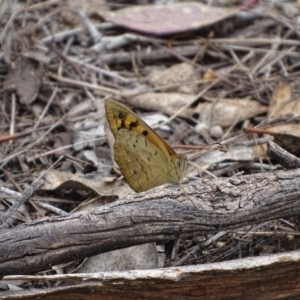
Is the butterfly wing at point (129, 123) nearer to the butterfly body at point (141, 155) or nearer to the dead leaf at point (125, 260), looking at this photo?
the butterfly body at point (141, 155)

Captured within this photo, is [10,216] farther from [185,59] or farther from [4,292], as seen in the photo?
[185,59]

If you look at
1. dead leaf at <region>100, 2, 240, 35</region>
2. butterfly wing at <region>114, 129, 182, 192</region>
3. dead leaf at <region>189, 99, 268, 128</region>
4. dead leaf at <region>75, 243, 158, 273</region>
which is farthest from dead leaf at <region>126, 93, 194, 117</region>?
dead leaf at <region>75, 243, 158, 273</region>

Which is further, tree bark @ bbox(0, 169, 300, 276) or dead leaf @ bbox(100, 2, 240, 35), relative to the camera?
dead leaf @ bbox(100, 2, 240, 35)

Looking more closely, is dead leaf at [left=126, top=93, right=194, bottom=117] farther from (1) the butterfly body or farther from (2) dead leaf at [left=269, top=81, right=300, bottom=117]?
(1) the butterfly body

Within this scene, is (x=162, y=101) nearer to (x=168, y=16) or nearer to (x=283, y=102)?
(x=283, y=102)

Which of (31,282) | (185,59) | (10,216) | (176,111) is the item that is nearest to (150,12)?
(185,59)
